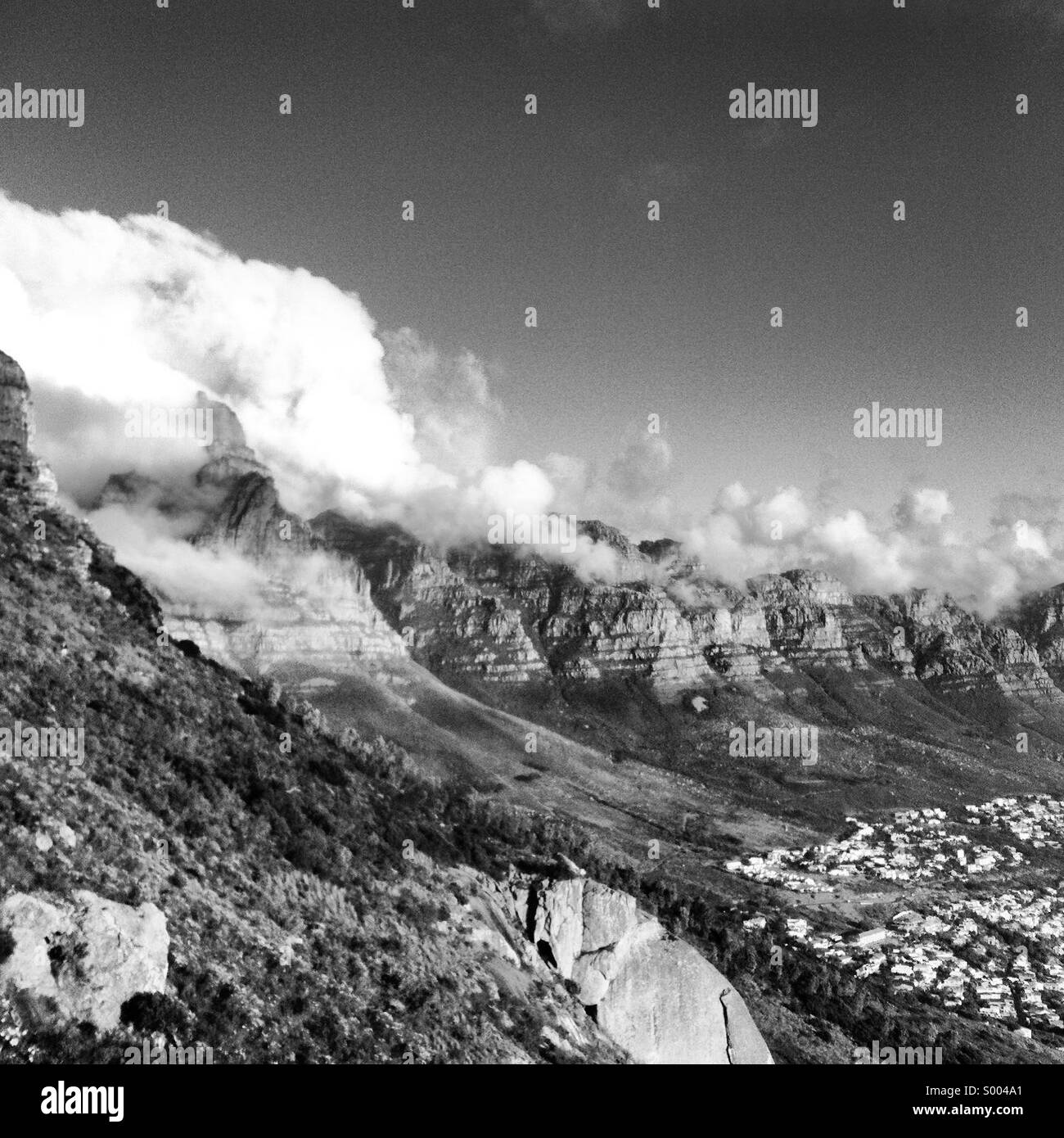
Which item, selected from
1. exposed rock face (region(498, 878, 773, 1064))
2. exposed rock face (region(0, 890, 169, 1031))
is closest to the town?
exposed rock face (region(498, 878, 773, 1064))

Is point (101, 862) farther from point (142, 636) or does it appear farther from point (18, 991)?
point (142, 636)

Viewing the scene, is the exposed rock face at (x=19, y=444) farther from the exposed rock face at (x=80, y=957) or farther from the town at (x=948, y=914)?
the town at (x=948, y=914)

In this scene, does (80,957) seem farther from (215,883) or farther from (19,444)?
(19,444)

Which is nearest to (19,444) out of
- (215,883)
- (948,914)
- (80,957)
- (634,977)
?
(215,883)

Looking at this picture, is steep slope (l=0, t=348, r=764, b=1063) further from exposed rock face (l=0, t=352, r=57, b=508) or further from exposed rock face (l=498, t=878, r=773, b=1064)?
exposed rock face (l=0, t=352, r=57, b=508)
